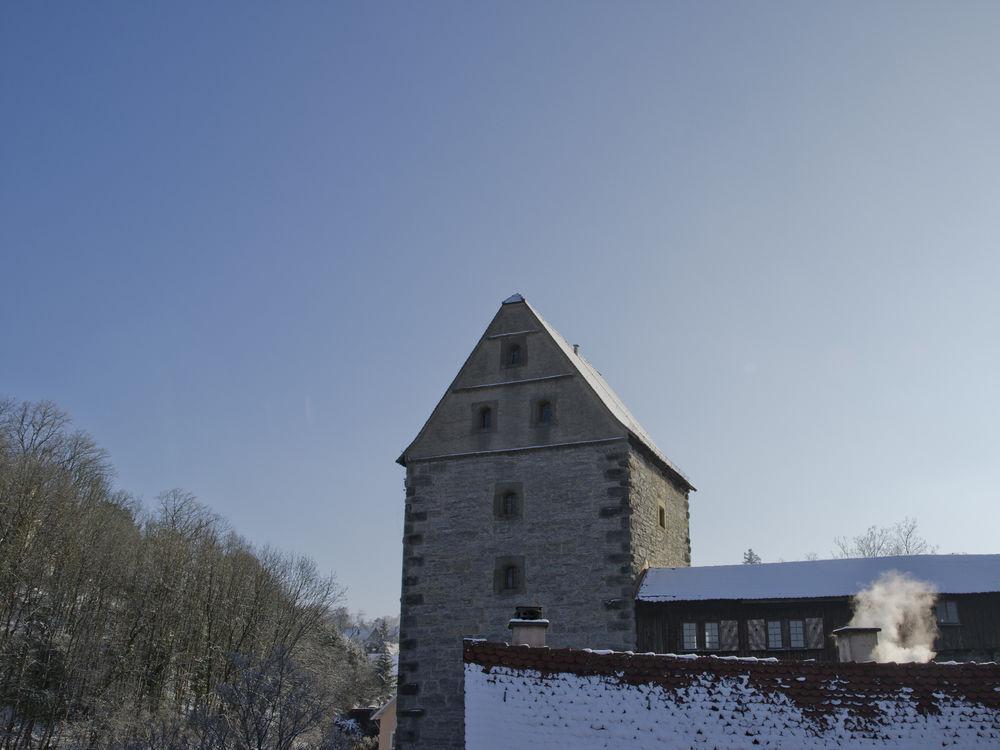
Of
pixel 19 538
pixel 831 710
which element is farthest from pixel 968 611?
pixel 19 538

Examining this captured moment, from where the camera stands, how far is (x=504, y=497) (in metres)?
21.7

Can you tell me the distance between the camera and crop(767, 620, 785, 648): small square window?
1930cm

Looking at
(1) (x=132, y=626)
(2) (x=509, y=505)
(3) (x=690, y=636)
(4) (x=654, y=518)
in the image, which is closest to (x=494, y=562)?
(2) (x=509, y=505)

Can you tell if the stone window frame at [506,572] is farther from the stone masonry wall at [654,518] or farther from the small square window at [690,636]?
the small square window at [690,636]

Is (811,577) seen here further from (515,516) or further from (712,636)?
(515,516)

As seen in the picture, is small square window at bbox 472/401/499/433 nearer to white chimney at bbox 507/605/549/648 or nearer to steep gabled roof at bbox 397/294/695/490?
steep gabled roof at bbox 397/294/695/490

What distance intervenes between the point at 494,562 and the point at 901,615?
8.88m

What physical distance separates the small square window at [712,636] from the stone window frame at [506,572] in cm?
421

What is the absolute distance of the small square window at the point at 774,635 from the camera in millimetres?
19297

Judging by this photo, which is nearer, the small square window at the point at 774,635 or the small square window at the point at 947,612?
the small square window at the point at 947,612

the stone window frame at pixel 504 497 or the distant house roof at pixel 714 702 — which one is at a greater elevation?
the stone window frame at pixel 504 497

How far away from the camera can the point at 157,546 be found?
40.0 metres

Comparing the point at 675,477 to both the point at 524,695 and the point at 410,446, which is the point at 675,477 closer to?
the point at 410,446

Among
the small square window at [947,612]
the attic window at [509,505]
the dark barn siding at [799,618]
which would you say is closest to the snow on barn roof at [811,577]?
the dark barn siding at [799,618]
